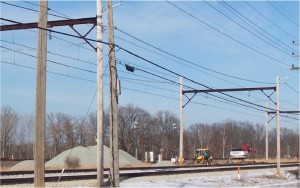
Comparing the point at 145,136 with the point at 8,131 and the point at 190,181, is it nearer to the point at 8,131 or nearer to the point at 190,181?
the point at 8,131

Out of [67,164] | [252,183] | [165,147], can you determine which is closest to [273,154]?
[165,147]

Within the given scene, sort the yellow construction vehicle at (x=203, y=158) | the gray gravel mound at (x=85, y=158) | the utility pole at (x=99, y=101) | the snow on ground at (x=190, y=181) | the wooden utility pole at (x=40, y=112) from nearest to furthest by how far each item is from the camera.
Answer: the wooden utility pole at (x=40, y=112) → the utility pole at (x=99, y=101) → the snow on ground at (x=190, y=181) → the gray gravel mound at (x=85, y=158) → the yellow construction vehicle at (x=203, y=158)

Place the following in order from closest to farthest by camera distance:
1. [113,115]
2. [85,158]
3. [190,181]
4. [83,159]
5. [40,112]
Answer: [40,112] < [113,115] < [190,181] < [83,159] < [85,158]

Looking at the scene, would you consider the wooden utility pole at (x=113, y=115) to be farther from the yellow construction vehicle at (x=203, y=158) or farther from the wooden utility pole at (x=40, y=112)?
the yellow construction vehicle at (x=203, y=158)

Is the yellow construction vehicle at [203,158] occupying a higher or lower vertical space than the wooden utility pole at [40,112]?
lower

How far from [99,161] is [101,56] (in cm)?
460

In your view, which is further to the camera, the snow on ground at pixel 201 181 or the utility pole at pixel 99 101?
the snow on ground at pixel 201 181

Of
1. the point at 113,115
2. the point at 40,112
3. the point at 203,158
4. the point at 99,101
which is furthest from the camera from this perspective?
the point at 203,158

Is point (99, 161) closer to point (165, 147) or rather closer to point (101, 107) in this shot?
point (101, 107)

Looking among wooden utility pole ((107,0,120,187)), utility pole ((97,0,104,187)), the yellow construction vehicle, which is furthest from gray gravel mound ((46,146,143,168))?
wooden utility pole ((107,0,120,187))

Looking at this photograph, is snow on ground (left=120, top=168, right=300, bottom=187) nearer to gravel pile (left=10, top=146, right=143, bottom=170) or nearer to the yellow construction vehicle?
gravel pile (left=10, top=146, right=143, bottom=170)

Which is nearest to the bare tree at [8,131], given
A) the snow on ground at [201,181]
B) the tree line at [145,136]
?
the tree line at [145,136]

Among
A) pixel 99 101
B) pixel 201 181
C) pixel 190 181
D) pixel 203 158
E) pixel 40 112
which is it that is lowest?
pixel 203 158

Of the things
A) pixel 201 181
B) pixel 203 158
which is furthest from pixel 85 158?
pixel 201 181
